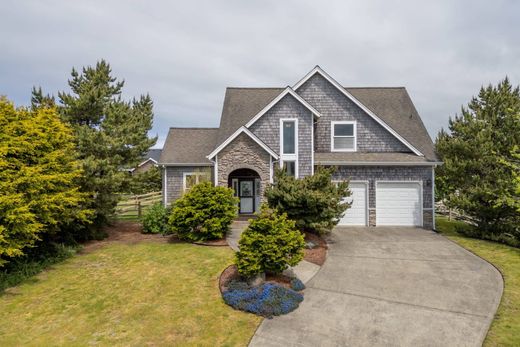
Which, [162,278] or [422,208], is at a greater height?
[422,208]

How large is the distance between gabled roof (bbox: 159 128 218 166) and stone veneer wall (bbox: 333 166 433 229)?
874 centimetres

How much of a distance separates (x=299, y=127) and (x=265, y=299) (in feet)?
37.2

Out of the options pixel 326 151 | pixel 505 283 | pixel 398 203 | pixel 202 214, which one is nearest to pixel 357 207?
pixel 398 203

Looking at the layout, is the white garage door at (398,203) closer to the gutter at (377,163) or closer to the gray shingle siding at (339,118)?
the gutter at (377,163)

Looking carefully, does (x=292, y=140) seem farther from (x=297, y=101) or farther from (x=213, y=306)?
(x=213, y=306)

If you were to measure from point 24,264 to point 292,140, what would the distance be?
1329cm

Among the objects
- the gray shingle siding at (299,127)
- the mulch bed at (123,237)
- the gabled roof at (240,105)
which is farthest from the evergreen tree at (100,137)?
the gray shingle siding at (299,127)

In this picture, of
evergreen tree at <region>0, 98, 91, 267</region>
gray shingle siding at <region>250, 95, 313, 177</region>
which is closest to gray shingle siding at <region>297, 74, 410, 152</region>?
gray shingle siding at <region>250, 95, 313, 177</region>

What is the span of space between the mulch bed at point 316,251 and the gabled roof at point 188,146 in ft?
29.1

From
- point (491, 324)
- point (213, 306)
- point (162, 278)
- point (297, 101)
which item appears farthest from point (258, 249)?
point (297, 101)

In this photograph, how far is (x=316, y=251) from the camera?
38.1 feet

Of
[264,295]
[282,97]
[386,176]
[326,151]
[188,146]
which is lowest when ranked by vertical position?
[264,295]

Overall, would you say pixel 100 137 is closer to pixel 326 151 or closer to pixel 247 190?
pixel 247 190

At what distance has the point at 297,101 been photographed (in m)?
17.0
